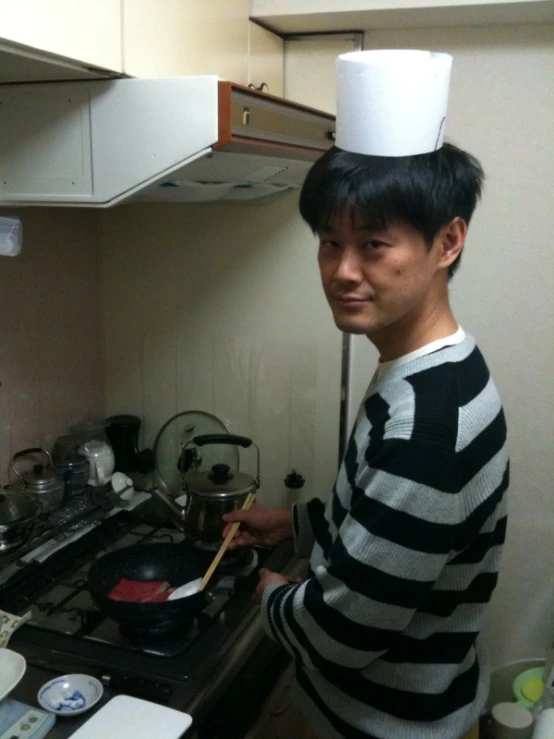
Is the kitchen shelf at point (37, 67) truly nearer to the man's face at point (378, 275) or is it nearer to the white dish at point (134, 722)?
the man's face at point (378, 275)

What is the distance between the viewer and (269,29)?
1.42 meters

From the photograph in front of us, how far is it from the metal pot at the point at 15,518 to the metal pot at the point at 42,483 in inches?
2.3

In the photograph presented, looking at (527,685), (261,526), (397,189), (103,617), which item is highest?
(397,189)

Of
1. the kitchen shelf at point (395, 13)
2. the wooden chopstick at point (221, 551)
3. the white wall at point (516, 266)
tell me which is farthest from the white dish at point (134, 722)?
the kitchen shelf at point (395, 13)

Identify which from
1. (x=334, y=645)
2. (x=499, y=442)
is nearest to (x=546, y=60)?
(x=499, y=442)

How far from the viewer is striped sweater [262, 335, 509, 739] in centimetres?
79

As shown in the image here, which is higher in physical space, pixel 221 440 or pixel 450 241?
pixel 450 241

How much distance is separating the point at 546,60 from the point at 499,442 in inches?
35.1

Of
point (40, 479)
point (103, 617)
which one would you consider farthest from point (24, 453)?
point (103, 617)

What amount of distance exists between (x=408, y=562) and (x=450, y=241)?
1.27 ft

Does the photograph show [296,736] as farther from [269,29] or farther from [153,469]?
[269,29]

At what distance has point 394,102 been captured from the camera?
85 cm

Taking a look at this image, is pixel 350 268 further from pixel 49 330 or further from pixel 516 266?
pixel 49 330

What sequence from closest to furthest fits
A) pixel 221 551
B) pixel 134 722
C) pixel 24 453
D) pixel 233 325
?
pixel 134 722 < pixel 221 551 < pixel 24 453 < pixel 233 325
